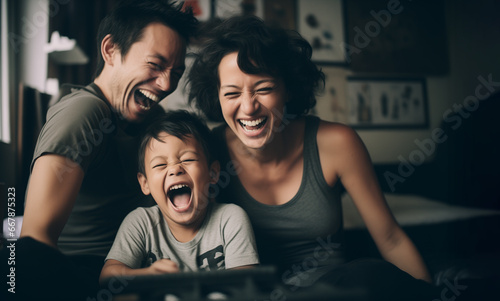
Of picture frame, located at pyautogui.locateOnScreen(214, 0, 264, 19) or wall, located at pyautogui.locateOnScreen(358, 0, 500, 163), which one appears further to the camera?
picture frame, located at pyautogui.locateOnScreen(214, 0, 264, 19)

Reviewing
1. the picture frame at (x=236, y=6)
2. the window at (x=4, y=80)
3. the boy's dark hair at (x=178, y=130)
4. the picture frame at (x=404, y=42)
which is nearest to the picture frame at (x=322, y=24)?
the picture frame at (x=404, y=42)

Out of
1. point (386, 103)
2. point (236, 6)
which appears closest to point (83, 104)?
point (236, 6)

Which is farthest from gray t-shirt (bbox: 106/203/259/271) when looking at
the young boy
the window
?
the window

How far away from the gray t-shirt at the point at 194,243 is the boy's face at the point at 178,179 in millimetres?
32

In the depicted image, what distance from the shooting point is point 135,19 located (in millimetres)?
772

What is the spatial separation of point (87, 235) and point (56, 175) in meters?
0.20

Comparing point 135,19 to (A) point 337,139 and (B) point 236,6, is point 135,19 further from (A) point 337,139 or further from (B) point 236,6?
(B) point 236,6

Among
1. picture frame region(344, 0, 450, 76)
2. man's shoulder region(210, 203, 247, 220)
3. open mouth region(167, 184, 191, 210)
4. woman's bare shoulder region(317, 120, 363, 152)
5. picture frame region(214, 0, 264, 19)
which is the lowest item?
man's shoulder region(210, 203, 247, 220)

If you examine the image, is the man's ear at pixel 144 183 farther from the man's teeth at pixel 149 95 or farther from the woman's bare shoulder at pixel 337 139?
the woman's bare shoulder at pixel 337 139

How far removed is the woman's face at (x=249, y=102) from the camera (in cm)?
75

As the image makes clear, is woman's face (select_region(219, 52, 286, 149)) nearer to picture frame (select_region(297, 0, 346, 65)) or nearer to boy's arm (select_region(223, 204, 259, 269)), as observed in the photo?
boy's arm (select_region(223, 204, 259, 269))

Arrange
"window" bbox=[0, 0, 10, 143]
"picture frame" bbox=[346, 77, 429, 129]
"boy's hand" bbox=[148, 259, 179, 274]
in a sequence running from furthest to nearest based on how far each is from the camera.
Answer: "picture frame" bbox=[346, 77, 429, 129]
"window" bbox=[0, 0, 10, 143]
"boy's hand" bbox=[148, 259, 179, 274]

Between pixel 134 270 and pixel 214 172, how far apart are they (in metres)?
0.25

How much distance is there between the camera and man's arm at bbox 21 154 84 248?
1.91 feet
